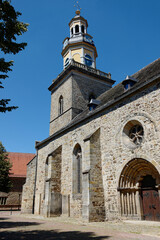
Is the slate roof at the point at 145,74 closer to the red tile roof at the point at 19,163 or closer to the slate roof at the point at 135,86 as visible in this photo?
the slate roof at the point at 135,86

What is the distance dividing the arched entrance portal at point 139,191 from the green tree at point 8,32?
6073 millimetres

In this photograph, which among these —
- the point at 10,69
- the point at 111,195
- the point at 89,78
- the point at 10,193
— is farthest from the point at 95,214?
the point at 10,193

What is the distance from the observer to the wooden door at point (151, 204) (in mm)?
9000

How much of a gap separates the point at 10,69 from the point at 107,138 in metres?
6.16

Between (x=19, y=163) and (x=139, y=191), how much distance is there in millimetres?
24332

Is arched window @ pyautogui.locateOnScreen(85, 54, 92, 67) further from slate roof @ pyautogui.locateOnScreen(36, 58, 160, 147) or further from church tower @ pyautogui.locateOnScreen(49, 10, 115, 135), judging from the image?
slate roof @ pyautogui.locateOnScreen(36, 58, 160, 147)

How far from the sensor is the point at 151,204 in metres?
9.27

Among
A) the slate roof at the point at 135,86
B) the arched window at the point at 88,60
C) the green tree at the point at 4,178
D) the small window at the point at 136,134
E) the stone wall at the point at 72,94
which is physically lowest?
the green tree at the point at 4,178

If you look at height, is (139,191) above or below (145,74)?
below

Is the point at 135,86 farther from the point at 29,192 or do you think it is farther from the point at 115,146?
the point at 29,192

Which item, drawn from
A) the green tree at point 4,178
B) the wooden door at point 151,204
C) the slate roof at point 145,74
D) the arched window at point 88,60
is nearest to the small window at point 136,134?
the slate roof at point 145,74

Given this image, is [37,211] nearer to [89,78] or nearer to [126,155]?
[126,155]

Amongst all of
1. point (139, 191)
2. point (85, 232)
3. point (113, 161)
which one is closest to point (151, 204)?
point (139, 191)

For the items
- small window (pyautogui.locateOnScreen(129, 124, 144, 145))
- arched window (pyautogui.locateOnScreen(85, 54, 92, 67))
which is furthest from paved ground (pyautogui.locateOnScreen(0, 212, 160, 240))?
arched window (pyautogui.locateOnScreen(85, 54, 92, 67))
